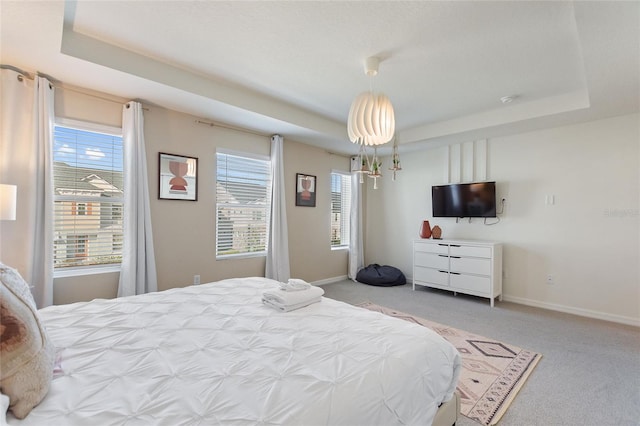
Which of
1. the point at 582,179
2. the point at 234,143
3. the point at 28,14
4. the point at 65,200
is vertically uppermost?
the point at 28,14

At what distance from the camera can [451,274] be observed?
434 centimetres

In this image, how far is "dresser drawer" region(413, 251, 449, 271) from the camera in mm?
4414

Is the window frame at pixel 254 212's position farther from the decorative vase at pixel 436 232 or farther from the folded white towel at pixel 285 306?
the decorative vase at pixel 436 232

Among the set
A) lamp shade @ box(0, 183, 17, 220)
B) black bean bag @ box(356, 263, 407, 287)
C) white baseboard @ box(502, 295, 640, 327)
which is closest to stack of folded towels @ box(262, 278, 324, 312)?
lamp shade @ box(0, 183, 17, 220)

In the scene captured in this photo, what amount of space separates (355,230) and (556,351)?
338cm

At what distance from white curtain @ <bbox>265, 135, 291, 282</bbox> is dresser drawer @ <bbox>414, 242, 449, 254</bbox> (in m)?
2.10

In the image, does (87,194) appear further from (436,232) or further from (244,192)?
(436,232)

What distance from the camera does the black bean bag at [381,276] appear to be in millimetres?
5008

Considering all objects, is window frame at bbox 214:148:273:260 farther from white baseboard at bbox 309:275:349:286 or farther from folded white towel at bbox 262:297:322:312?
folded white towel at bbox 262:297:322:312

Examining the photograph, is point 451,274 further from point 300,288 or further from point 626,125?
point 300,288

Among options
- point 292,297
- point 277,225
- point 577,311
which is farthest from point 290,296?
point 577,311

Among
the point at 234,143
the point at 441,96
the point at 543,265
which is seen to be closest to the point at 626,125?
the point at 543,265

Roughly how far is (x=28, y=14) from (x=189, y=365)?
2421 mm

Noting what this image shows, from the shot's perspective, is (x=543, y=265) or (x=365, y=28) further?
(x=543, y=265)
